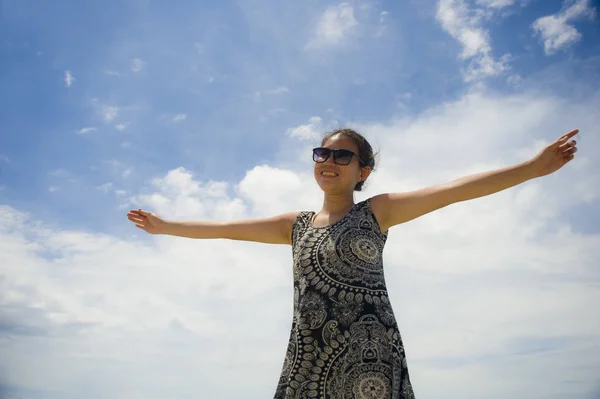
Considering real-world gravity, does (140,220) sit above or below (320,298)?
above

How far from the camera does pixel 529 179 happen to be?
4.26 meters

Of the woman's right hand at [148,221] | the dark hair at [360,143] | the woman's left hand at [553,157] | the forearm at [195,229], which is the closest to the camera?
the woman's left hand at [553,157]

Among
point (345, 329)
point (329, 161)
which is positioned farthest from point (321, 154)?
point (345, 329)

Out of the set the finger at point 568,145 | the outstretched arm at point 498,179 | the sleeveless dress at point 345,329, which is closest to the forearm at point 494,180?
the outstretched arm at point 498,179

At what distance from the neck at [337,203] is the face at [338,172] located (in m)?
0.05

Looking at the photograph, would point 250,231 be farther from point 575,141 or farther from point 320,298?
point 575,141

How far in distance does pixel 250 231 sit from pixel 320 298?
53.1 inches

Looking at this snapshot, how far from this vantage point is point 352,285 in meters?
4.30

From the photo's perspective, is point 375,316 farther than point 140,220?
No

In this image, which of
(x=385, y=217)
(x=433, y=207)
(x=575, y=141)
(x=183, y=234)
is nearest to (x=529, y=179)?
(x=575, y=141)

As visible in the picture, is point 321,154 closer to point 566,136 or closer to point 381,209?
point 381,209

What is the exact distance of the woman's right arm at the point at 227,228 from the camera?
5.30 m

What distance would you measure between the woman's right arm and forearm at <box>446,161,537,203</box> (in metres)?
1.64

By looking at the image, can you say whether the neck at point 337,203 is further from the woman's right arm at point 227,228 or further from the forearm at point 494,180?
the forearm at point 494,180
